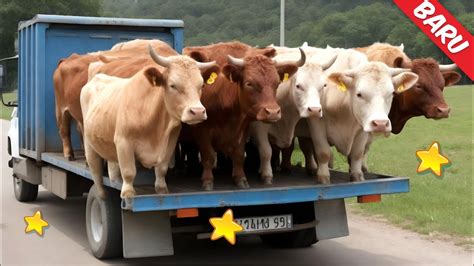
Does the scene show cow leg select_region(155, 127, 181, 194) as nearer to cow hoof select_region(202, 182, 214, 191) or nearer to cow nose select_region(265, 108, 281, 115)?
cow hoof select_region(202, 182, 214, 191)

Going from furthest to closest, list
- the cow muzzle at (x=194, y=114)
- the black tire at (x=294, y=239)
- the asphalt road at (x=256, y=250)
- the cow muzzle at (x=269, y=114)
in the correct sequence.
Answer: the black tire at (x=294, y=239) < the asphalt road at (x=256, y=250) < the cow muzzle at (x=269, y=114) < the cow muzzle at (x=194, y=114)

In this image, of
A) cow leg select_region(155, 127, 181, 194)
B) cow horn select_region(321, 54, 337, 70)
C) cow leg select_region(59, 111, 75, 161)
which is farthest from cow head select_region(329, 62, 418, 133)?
cow leg select_region(59, 111, 75, 161)

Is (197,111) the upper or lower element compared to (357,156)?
upper

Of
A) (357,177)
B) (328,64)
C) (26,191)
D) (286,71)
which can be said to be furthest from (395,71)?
(26,191)

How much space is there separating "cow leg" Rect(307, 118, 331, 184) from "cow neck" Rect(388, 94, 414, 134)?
0.66m

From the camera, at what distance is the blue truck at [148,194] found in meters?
6.20

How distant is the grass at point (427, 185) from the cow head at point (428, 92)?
217 centimetres

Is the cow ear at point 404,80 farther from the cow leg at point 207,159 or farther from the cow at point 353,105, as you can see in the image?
the cow leg at point 207,159

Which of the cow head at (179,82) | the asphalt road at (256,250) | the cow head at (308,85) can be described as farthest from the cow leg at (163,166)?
the asphalt road at (256,250)

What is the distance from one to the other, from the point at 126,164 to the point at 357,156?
2099 mm

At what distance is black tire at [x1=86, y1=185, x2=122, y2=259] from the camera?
6.73 meters

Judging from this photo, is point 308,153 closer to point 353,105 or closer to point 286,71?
point 353,105

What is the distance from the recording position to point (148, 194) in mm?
6109

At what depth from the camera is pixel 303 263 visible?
721 cm
